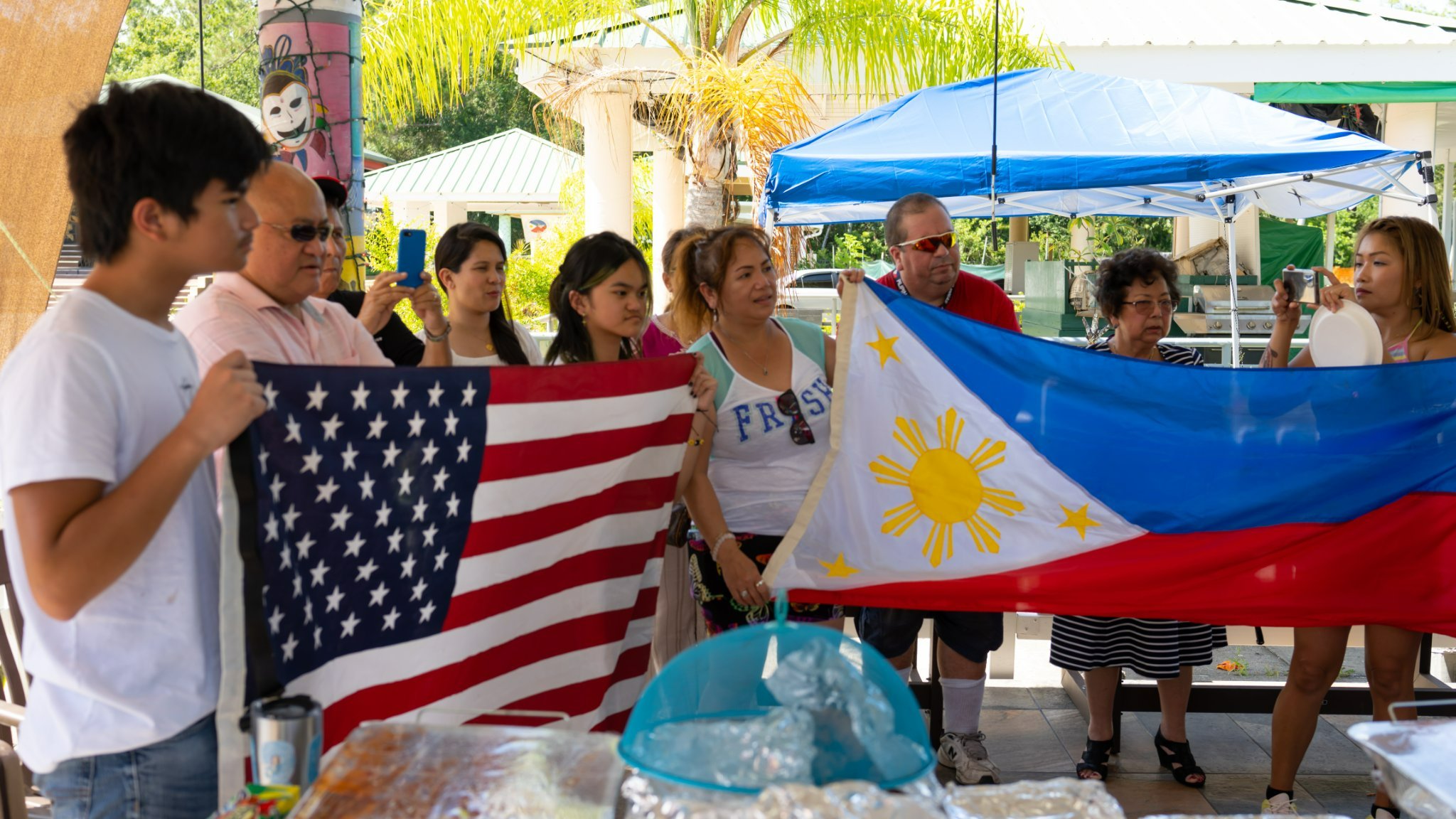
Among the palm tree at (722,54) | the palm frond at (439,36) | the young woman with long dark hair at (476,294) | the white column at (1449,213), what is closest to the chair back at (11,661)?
the young woman with long dark hair at (476,294)

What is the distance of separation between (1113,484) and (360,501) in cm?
230

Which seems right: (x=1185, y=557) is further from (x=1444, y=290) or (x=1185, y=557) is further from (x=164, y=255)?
(x=164, y=255)

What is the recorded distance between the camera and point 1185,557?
367cm

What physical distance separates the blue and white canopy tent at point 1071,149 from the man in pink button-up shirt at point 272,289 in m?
4.79

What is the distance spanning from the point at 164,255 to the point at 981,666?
3.25 meters

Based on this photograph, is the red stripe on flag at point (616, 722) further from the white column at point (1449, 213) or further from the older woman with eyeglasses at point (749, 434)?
the white column at point (1449, 213)

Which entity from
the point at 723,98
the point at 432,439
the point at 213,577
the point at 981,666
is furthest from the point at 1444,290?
the point at 723,98

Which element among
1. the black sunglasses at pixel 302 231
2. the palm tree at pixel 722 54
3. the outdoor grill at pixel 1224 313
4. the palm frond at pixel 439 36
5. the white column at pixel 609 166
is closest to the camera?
the black sunglasses at pixel 302 231

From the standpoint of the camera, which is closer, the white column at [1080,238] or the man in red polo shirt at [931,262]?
the man in red polo shirt at [931,262]

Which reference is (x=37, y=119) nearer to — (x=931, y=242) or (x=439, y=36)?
(x=931, y=242)

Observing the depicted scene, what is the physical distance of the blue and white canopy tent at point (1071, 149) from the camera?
23.1 ft

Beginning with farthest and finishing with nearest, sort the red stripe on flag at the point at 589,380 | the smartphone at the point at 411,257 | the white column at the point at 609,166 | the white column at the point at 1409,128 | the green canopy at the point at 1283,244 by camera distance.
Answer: the green canopy at the point at 1283,244 < the white column at the point at 1409,128 < the white column at the point at 609,166 < the smartphone at the point at 411,257 < the red stripe on flag at the point at 589,380

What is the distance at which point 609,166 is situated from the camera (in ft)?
42.5

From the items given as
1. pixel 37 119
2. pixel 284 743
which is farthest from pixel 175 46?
pixel 284 743
